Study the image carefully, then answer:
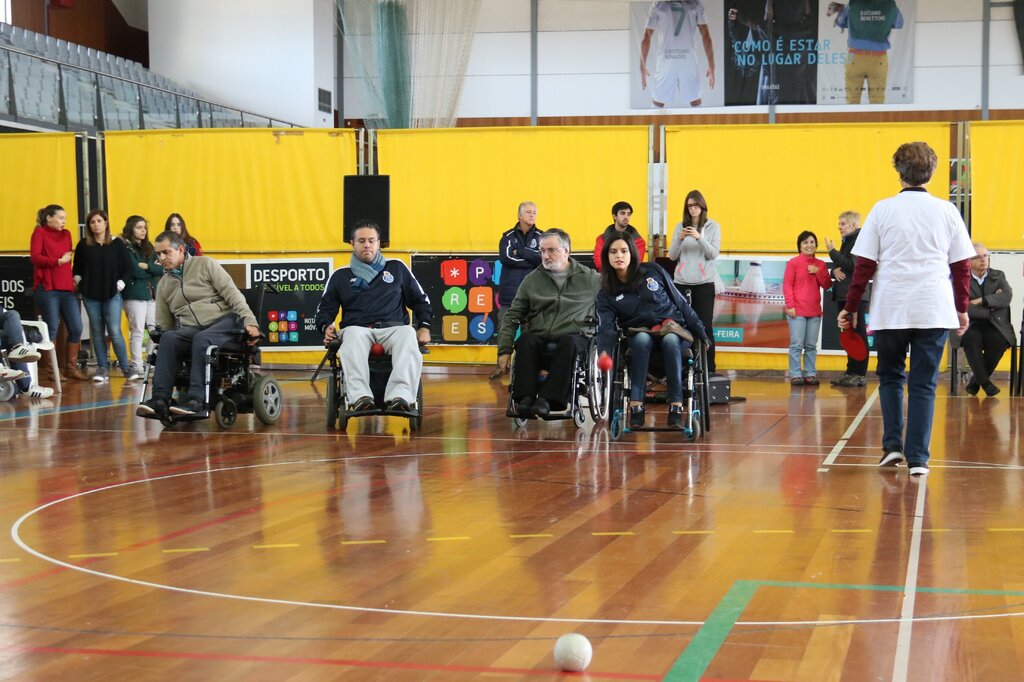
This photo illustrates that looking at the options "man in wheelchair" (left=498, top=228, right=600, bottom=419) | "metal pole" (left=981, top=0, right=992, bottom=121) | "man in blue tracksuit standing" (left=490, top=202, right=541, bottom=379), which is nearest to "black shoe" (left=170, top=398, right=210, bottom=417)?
"man in wheelchair" (left=498, top=228, right=600, bottom=419)

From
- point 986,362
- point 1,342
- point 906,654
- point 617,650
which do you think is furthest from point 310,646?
point 986,362

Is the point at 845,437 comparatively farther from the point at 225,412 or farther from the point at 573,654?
the point at 573,654

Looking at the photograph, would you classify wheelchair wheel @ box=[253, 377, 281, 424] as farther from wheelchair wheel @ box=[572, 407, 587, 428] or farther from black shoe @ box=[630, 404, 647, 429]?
black shoe @ box=[630, 404, 647, 429]

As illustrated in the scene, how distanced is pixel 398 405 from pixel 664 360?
147 centimetres

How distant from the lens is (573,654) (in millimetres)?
2686

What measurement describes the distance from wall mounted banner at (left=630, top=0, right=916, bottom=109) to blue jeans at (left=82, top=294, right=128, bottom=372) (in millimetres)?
11074

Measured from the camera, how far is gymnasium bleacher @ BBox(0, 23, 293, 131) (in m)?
14.5

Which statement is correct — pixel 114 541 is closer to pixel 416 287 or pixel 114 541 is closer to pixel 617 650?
pixel 617 650

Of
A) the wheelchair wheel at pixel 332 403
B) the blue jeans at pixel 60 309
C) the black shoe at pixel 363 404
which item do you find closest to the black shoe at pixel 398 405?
the black shoe at pixel 363 404

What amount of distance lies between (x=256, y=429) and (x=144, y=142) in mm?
5064

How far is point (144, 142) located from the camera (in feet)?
37.3

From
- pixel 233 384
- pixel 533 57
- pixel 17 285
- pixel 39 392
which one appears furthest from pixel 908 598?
pixel 533 57

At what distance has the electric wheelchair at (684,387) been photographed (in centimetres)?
664

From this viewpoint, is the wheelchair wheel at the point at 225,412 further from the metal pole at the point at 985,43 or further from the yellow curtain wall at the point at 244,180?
the metal pole at the point at 985,43
